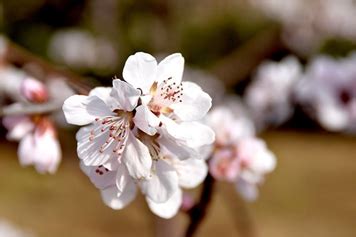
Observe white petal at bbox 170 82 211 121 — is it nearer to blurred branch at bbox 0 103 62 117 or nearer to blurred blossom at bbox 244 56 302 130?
blurred branch at bbox 0 103 62 117

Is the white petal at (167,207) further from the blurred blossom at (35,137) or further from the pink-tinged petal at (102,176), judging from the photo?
the blurred blossom at (35,137)

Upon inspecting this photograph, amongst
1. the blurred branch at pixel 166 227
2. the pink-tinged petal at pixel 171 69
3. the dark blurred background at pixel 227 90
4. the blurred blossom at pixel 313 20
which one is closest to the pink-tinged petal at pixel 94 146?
the pink-tinged petal at pixel 171 69

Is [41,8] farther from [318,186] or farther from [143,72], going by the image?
[143,72]

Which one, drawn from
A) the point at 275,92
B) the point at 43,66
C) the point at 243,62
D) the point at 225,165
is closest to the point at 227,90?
the point at 243,62

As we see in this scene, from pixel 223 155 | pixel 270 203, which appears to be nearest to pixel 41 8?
pixel 270 203

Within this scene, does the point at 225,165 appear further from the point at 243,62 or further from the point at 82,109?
the point at 243,62

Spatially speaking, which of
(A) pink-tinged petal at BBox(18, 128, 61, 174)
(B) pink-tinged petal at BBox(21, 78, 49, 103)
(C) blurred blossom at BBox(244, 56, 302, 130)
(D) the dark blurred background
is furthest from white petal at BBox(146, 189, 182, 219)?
(D) the dark blurred background
